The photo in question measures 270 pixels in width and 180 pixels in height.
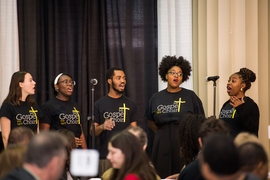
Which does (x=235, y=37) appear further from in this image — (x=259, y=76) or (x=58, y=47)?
(x=58, y=47)

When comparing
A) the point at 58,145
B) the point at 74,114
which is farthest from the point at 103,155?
the point at 58,145

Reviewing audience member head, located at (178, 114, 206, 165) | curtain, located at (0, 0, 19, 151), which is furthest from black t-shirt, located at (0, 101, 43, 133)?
audience member head, located at (178, 114, 206, 165)

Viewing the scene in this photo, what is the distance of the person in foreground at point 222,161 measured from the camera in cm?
258

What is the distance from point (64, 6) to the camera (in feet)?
22.7

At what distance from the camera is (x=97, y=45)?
6.87 m

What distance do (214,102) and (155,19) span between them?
1.43 meters

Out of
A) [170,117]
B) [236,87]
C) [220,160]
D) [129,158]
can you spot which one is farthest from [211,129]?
[236,87]

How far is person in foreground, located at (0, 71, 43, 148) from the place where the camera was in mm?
5590

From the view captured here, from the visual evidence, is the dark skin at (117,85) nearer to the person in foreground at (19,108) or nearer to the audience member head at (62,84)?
the audience member head at (62,84)

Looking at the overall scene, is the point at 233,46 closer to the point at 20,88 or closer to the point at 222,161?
the point at 20,88

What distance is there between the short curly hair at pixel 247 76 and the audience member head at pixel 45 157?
3542 millimetres

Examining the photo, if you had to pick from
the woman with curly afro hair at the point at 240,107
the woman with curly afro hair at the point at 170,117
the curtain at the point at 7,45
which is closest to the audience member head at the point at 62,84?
the curtain at the point at 7,45

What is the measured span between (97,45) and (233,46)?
167cm

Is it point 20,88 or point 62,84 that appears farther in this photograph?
point 62,84
